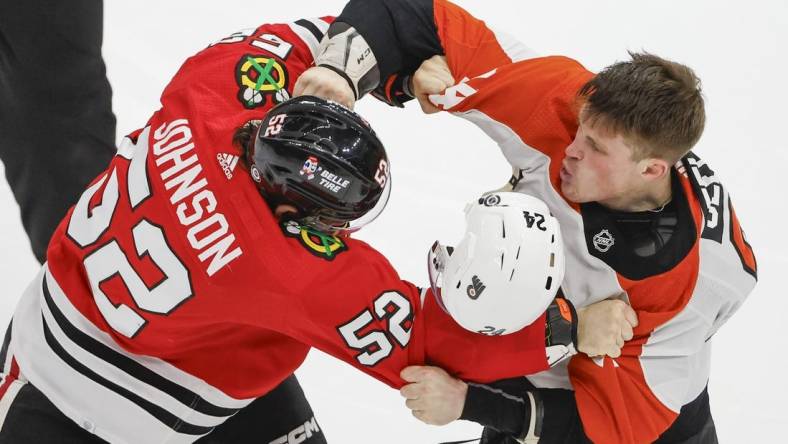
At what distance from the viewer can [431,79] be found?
2848 millimetres

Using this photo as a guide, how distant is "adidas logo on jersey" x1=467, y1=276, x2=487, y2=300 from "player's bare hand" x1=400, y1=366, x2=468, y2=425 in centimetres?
27

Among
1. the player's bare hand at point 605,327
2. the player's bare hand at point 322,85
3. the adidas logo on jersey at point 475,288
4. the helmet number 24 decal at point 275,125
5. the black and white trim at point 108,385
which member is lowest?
the black and white trim at point 108,385

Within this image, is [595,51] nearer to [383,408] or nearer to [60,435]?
[383,408]

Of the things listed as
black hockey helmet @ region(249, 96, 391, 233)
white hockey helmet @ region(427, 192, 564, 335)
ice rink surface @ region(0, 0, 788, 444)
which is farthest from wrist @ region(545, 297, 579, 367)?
ice rink surface @ region(0, 0, 788, 444)

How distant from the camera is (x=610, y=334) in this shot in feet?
7.84

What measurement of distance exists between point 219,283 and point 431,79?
1054mm

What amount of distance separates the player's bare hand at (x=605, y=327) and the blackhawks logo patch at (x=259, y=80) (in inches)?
37.2

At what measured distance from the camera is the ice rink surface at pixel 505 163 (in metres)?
3.61

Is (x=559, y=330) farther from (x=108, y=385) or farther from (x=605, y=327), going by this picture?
(x=108, y=385)

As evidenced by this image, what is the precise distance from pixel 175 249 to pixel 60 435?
24.7 inches

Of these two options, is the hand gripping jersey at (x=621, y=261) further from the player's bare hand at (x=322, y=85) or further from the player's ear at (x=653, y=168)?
the player's bare hand at (x=322, y=85)

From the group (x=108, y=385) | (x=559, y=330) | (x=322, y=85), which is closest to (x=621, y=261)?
(x=559, y=330)

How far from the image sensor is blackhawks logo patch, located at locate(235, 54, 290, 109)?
237 cm

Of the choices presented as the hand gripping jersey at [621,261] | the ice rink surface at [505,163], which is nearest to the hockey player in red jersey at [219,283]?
the hand gripping jersey at [621,261]
